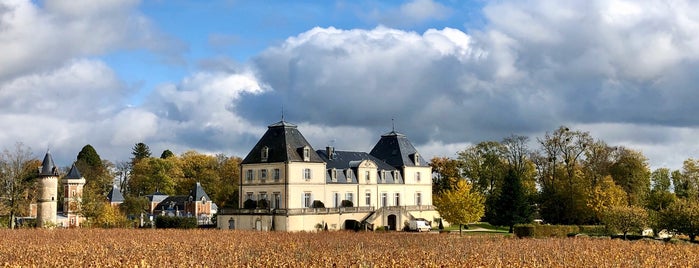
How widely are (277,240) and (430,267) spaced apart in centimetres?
2047

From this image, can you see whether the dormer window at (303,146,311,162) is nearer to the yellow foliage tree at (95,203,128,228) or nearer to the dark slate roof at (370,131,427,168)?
the dark slate roof at (370,131,427,168)

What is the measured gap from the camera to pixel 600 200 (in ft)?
197

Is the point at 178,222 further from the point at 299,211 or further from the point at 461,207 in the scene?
the point at 461,207

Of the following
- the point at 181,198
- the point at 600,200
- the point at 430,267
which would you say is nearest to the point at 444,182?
the point at 600,200

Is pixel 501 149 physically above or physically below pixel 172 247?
above

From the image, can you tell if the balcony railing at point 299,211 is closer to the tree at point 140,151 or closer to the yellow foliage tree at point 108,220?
the yellow foliage tree at point 108,220

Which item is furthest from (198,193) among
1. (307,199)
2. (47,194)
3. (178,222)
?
(307,199)

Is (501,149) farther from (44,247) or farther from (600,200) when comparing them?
(44,247)

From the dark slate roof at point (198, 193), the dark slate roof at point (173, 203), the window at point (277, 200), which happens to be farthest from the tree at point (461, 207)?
the dark slate roof at point (173, 203)

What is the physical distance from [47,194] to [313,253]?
40322 millimetres

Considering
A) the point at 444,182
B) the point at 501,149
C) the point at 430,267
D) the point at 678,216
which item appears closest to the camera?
the point at 430,267

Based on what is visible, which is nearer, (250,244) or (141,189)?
(250,244)

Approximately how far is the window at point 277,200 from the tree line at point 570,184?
504 inches

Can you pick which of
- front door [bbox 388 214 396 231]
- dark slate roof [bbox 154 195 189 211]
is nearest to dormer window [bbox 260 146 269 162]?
front door [bbox 388 214 396 231]
